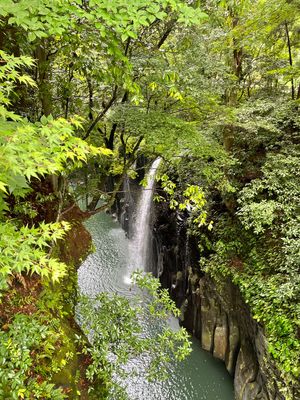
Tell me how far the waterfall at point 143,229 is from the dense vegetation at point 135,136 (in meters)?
4.45

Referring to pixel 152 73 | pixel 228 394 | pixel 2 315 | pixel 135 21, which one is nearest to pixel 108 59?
pixel 152 73

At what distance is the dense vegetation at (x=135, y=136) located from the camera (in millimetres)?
2645

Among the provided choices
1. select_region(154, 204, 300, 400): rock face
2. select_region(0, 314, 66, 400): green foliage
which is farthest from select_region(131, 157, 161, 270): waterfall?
select_region(0, 314, 66, 400): green foliage

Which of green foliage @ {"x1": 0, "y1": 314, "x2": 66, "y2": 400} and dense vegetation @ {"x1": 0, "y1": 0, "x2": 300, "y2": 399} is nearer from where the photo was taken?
dense vegetation @ {"x1": 0, "y1": 0, "x2": 300, "y2": 399}

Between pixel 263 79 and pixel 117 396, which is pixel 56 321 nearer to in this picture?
pixel 117 396

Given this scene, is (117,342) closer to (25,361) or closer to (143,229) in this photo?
(25,361)

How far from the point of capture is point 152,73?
16.5 feet

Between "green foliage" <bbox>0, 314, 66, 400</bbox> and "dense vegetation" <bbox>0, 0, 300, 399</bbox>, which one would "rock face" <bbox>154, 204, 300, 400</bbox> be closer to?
"dense vegetation" <bbox>0, 0, 300, 399</bbox>

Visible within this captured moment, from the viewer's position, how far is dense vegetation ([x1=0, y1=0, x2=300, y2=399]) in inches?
104

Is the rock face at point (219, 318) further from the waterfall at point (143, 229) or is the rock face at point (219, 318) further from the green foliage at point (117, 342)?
the green foliage at point (117, 342)

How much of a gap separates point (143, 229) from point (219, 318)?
7263 mm

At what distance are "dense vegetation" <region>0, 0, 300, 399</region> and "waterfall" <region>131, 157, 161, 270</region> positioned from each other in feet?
14.6

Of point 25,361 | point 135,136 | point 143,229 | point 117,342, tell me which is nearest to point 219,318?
point 117,342

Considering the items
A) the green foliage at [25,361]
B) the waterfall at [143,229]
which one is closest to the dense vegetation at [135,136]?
the green foliage at [25,361]
